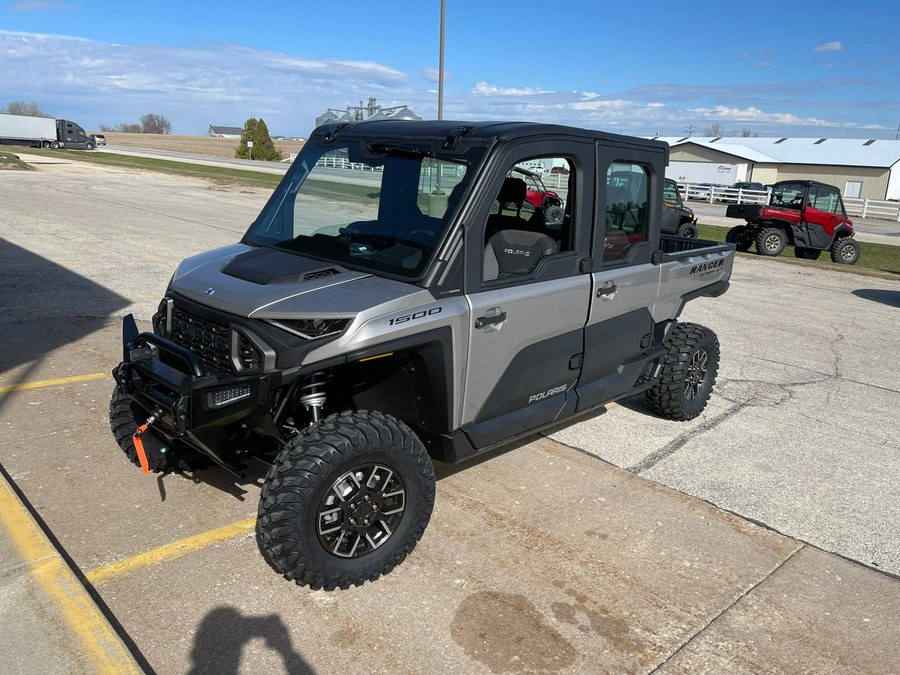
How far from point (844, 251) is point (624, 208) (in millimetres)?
15697

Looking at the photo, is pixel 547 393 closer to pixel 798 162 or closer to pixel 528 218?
pixel 528 218

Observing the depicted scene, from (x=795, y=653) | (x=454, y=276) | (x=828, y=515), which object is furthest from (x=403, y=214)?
(x=828, y=515)

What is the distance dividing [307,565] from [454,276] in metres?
1.51

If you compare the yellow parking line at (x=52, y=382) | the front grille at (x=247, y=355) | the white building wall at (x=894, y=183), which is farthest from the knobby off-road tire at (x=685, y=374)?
the white building wall at (x=894, y=183)

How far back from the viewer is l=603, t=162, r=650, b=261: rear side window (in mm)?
4578

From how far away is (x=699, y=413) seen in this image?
603cm

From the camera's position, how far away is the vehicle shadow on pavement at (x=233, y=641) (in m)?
2.95

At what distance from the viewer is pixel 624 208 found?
15.5 feet

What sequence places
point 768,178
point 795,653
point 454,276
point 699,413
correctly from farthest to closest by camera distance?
1. point 768,178
2. point 699,413
3. point 454,276
4. point 795,653

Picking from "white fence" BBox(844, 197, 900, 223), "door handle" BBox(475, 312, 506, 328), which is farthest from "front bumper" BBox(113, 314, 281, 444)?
"white fence" BBox(844, 197, 900, 223)

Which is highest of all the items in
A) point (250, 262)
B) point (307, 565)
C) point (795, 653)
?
point (250, 262)

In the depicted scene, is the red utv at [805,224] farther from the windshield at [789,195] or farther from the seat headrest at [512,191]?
the seat headrest at [512,191]

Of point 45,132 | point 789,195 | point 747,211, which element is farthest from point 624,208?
point 45,132

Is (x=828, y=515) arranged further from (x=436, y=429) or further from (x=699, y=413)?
(x=436, y=429)
